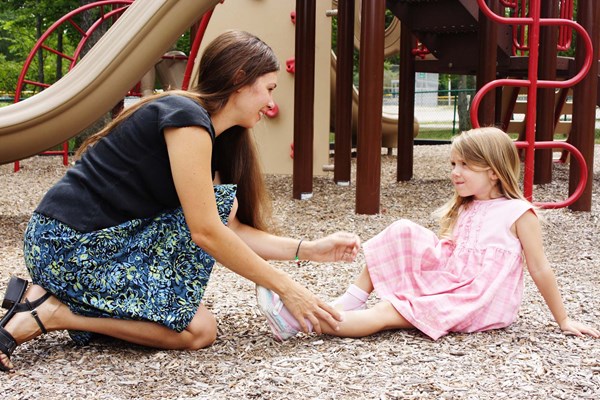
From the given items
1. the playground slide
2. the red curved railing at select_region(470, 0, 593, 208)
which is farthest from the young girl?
the playground slide

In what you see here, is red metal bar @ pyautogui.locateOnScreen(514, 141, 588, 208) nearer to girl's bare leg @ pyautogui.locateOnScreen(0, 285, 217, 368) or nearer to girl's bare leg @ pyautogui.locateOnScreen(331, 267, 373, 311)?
girl's bare leg @ pyautogui.locateOnScreen(331, 267, 373, 311)

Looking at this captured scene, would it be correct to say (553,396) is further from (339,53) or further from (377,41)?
(339,53)

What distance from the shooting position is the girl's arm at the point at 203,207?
2.28m

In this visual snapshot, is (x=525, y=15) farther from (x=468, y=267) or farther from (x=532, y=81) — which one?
(x=468, y=267)

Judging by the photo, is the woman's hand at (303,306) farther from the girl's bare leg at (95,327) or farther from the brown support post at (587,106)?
the brown support post at (587,106)

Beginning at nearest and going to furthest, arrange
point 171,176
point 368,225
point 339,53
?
point 171,176, point 368,225, point 339,53

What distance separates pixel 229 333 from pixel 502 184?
106 centimetres

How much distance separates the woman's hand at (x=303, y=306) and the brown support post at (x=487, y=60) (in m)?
3.52

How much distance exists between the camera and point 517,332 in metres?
2.64

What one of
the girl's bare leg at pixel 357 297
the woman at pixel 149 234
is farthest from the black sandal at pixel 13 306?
the girl's bare leg at pixel 357 297

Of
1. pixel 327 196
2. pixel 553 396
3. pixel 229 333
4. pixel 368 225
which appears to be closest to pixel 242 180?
pixel 229 333

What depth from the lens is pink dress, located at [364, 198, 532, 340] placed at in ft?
8.47

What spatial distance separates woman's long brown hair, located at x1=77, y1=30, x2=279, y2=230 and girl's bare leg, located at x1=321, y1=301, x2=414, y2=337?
0.52m

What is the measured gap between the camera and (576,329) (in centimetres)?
259
